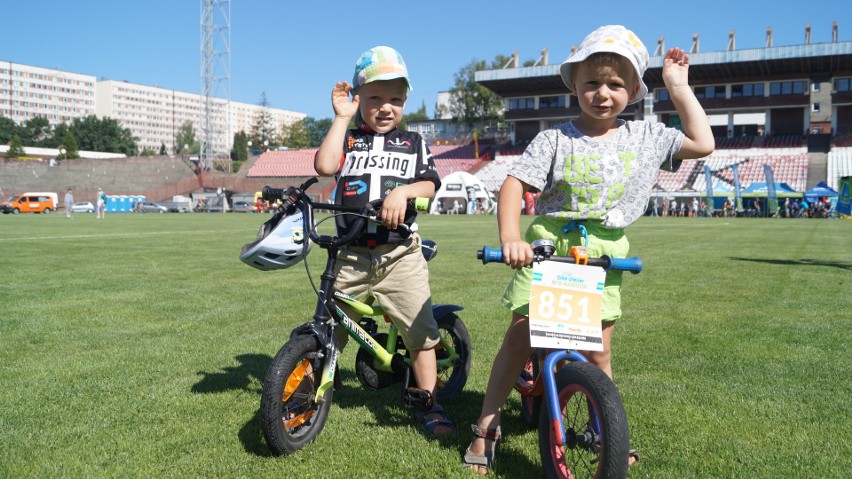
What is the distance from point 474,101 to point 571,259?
87.5m

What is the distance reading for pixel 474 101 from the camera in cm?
8806

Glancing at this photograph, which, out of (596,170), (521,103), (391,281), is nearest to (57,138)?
(521,103)

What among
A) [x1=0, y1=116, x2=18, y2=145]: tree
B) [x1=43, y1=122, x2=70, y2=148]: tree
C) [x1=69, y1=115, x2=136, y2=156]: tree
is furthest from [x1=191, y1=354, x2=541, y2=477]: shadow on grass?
[x1=43, y1=122, x2=70, y2=148]: tree

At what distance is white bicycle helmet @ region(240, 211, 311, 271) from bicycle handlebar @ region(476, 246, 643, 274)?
99 cm

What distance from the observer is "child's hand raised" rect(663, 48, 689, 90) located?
2.85 m

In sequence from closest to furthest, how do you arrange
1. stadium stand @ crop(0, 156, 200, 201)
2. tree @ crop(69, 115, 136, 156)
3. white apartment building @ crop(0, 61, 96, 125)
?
stadium stand @ crop(0, 156, 200, 201)
tree @ crop(69, 115, 136, 156)
white apartment building @ crop(0, 61, 96, 125)

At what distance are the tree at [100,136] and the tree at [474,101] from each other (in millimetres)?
68040

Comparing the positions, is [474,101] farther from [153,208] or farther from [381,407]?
[381,407]

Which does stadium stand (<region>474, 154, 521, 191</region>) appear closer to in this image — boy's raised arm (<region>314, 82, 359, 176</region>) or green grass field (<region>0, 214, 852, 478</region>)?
green grass field (<region>0, 214, 852, 478</region>)

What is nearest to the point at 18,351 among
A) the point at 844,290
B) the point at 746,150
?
the point at 844,290

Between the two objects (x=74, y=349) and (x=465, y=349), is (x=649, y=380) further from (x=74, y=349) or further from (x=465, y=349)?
(x=74, y=349)

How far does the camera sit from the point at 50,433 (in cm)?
340

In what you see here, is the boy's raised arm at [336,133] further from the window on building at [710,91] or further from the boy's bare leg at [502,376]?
the window on building at [710,91]

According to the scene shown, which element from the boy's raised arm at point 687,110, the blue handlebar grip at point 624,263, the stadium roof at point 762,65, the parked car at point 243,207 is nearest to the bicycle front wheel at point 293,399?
the blue handlebar grip at point 624,263
